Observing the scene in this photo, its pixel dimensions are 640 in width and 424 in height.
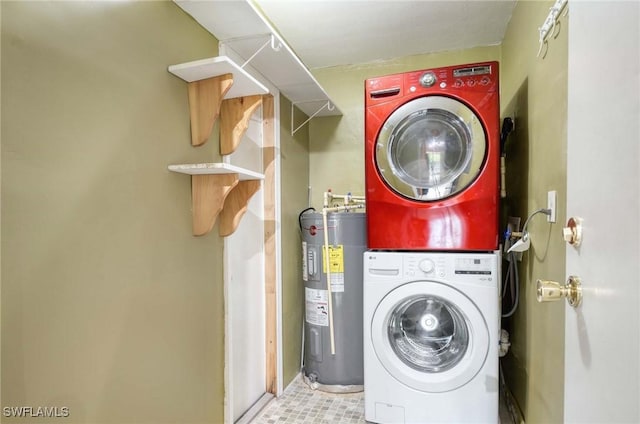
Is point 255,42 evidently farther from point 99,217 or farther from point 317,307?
point 317,307

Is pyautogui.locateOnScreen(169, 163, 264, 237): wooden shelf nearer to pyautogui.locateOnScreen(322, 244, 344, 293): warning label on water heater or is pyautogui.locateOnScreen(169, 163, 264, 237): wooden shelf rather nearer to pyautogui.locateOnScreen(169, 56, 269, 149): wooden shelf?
pyautogui.locateOnScreen(169, 56, 269, 149): wooden shelf

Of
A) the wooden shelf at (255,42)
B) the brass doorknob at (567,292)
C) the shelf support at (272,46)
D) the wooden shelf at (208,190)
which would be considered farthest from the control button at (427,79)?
the brass doorknob at (567,292)

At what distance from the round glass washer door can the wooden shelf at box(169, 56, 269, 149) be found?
3.76ft

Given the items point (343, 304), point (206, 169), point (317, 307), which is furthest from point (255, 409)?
point (206, 169)

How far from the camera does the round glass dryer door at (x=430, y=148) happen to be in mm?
1627

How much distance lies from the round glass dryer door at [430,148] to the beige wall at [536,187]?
0.86 feet

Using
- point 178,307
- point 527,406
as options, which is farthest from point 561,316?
point 178,307

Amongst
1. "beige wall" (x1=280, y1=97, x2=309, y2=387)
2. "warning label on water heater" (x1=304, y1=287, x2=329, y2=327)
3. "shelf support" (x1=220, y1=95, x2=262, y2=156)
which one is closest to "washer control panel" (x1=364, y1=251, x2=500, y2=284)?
"warning label on water heater" (x1=304, y1=287, x2=329, y2=327)

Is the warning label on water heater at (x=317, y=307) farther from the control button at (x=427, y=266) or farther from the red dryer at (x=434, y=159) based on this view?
the control button at (x=427, y=266)

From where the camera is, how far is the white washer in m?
1.54

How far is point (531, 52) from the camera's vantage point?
1477mm

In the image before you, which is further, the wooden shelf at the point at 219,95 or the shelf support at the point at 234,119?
the shelf support at the point at 234,119

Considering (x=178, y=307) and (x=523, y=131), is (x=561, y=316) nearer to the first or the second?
(x=523, y=131)

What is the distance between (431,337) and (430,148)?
1.05 metres
